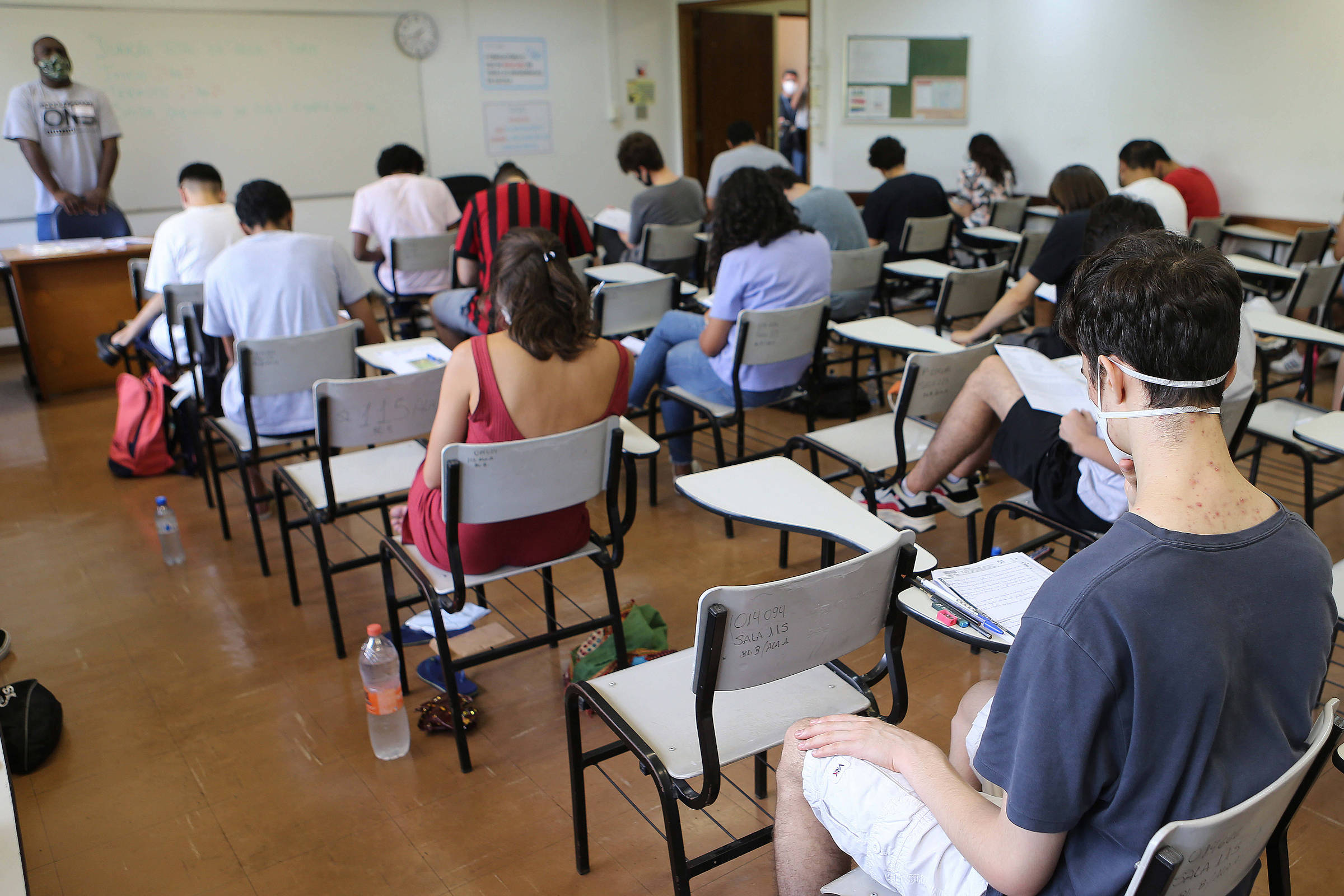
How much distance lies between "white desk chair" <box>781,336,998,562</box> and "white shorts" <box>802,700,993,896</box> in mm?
1400

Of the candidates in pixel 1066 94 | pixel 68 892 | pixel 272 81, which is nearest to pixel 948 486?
pixel 68 892

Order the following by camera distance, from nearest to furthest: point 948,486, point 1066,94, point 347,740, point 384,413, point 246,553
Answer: point 347,740, point 384,413, point 948,486, point 246,553, point 1066,94

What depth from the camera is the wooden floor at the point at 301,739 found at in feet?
6.18

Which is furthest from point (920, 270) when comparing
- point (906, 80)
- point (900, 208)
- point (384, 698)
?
point (906, 80)

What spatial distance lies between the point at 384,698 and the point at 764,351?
1.59 meters

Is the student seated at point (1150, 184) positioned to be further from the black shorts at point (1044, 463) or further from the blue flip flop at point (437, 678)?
the blue flip flop at point (437, 678)

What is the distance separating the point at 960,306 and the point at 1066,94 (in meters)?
3.64

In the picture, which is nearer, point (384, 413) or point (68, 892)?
point (68, 892)

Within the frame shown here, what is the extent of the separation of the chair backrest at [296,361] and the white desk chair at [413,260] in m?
1.94

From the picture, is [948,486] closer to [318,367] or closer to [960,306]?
[960,306]

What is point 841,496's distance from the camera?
76.9 inches

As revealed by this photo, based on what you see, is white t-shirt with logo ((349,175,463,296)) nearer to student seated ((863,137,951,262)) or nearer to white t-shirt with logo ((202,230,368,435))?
white t-shirt with logo ((202,230,368,435))

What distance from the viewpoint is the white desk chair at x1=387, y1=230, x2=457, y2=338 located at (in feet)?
16.0

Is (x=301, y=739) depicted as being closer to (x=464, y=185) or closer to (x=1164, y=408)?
(x=1164, y=408)
